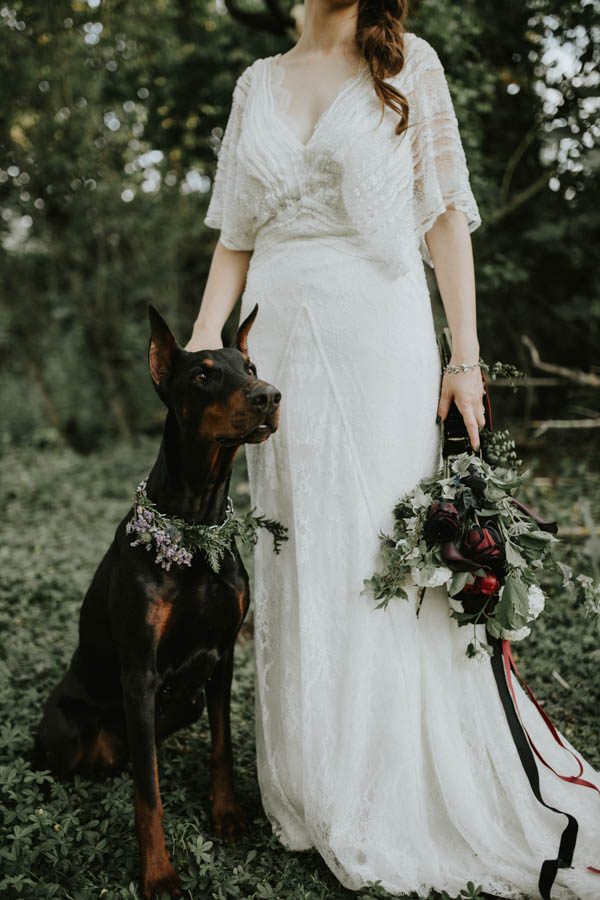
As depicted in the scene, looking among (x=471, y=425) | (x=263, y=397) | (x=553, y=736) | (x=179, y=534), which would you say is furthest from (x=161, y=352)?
(x=553, y=736)

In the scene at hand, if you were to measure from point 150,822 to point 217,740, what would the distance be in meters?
0.42

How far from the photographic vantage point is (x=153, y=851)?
2387 mm

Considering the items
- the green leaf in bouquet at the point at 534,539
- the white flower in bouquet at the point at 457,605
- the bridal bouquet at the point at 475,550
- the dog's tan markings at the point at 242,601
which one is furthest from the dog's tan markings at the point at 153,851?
the green leaf in bouquet at the point at 534,539

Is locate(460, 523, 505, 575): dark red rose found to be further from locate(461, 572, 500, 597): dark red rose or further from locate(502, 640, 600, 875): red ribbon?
locate(502, 640, 600, 875): red ribbon

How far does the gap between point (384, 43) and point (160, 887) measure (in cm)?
267

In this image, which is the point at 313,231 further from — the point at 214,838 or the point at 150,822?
the point at 214,838

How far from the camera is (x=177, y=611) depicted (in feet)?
8.04

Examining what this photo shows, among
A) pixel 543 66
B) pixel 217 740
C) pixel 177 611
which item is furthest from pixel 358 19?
pixel 543 66

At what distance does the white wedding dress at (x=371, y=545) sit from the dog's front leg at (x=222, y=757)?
0.73 ft

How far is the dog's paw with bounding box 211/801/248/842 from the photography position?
2.70 m

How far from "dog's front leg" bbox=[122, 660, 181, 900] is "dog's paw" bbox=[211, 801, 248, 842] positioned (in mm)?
324

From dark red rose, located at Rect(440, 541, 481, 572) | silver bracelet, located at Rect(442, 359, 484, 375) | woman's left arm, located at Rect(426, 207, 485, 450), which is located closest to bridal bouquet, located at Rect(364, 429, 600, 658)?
dark red rose, located at Rect(440, 541, 481, 572)

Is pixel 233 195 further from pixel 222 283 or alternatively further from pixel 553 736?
pixel 553 736

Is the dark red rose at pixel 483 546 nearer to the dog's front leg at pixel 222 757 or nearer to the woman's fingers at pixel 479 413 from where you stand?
the woman's fingers at pixel 479 413
